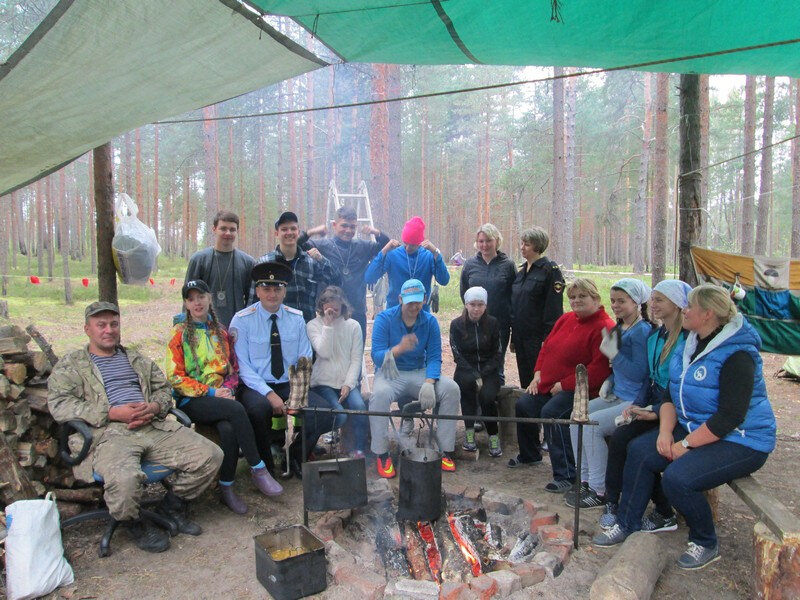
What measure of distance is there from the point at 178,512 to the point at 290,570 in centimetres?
125

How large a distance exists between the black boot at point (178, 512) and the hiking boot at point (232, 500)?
23 cm

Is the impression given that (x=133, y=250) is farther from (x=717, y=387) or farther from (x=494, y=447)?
(x=717, y=387)

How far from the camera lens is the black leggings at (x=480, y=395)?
4.46 meters

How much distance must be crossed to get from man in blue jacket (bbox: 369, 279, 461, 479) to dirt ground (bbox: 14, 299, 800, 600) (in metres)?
0.27

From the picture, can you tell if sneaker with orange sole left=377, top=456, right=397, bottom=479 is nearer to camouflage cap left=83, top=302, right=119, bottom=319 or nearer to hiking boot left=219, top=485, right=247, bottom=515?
hiking boot left=219, top=485, right=247, bottom=515

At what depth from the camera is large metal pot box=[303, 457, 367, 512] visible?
10.3 feet

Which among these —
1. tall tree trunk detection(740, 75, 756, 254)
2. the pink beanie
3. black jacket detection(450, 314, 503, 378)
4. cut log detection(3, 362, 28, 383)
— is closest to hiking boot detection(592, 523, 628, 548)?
black jacket detection(450, 314, 503, 378)

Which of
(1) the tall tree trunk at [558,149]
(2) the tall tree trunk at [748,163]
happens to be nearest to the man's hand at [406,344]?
(1) the tall tree trunk at [558,149]

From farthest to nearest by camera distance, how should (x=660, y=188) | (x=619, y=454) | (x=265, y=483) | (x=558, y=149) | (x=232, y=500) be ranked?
(x=558, y=149)
(x=660, y=188)
(x=265, y=483)
(x=232, y=500)
(x=619, y=454)

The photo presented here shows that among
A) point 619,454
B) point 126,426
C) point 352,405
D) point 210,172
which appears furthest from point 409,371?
point 210,172

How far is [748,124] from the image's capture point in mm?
12859

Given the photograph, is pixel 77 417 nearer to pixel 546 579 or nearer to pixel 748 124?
pixel 546 579

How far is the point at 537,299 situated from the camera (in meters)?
4.52

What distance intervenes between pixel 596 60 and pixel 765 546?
3025mm
